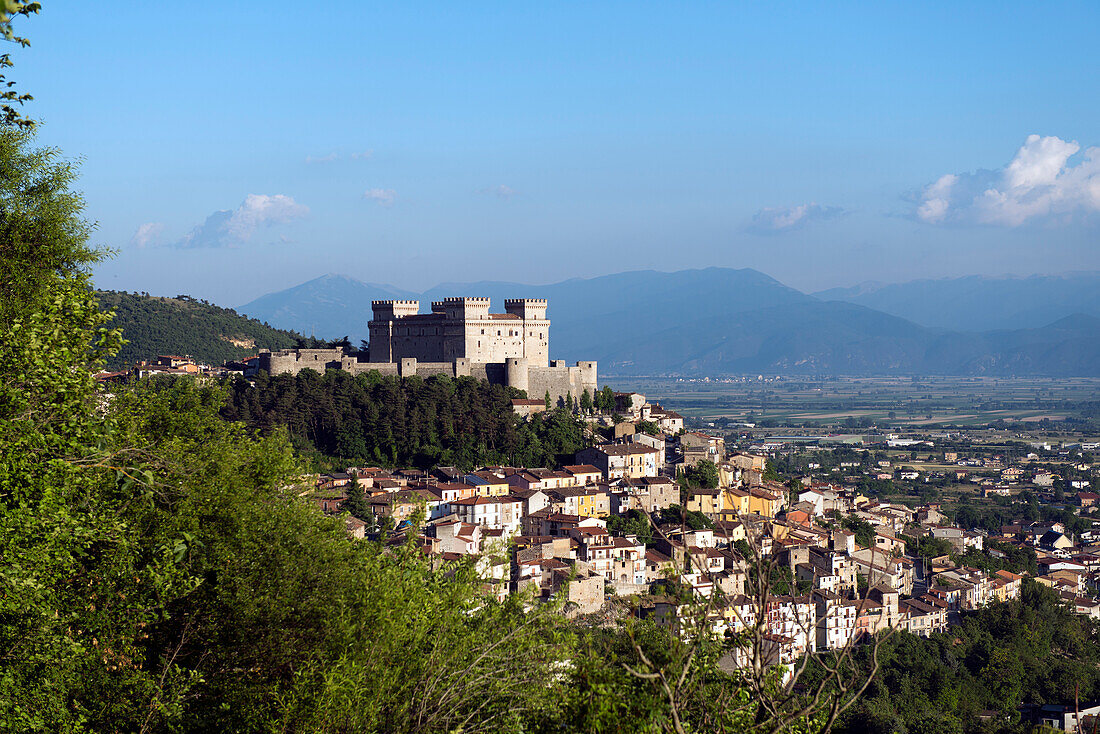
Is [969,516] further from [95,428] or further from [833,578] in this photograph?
[95,428]

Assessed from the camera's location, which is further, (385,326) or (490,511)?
(385,326)

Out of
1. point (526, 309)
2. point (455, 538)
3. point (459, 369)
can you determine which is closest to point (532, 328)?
point (526, 309)

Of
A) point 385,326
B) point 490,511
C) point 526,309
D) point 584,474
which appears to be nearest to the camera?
point 490,511

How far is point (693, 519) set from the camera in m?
41.7

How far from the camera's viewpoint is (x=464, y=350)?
51906 mm

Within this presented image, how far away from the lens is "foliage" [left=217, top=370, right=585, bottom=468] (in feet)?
148

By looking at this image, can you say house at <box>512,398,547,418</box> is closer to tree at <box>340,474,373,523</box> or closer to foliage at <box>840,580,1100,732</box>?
tree at <box>340,474,373,523</box>

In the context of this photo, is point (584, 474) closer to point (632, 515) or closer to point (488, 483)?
point (632, 515)

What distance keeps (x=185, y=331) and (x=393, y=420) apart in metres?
37.2

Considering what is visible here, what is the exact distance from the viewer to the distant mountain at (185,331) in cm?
7250

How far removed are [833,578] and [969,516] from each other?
3551 centimetres

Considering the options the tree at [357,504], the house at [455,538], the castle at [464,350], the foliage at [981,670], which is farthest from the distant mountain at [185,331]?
the foliage at [981,670]

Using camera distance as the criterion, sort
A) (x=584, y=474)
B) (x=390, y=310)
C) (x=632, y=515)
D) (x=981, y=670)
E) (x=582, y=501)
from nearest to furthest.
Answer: (x=981, y=670)
(x=582, y=501)
(x=632, y=515)
(x=584, y=474)
(x=390, y=310)

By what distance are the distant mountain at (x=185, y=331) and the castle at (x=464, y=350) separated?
20.8 meters
